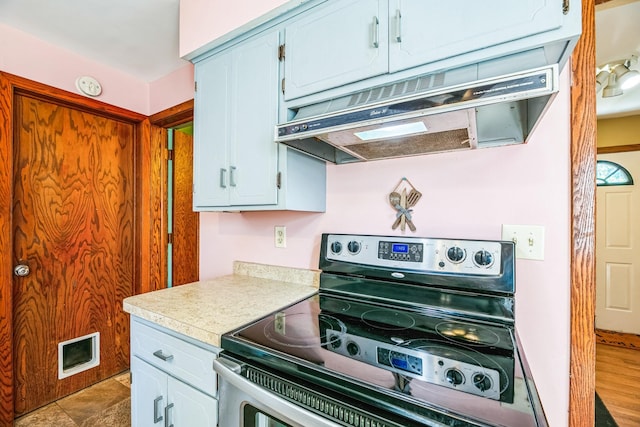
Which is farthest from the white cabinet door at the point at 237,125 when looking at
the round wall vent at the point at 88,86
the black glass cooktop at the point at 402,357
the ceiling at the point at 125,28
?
the round wall vent at the point at 88,86

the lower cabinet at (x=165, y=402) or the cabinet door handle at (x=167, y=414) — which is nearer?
the lower cabinet at (x=165, y=402)

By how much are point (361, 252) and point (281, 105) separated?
73 centimetres

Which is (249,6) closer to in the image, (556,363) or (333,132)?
(333,132)

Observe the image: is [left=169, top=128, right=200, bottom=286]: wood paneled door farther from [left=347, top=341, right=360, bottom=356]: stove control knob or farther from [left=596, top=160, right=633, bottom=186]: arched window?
[left=596, top=160, right=633, bottom=186]: arched window

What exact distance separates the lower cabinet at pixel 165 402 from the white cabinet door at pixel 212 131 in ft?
2.59

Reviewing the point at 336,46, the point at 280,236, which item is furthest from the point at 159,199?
the point at 336,46

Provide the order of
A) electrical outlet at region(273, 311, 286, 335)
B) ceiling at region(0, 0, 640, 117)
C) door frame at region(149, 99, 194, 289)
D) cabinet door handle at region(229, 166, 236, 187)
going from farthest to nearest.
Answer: door frame at region(149, 99, 194, 289)
ceiling at region(0, 0, 640, 117)
cabinet door handle at region(229, 166, 236, 187)
electrical outlet at region(273, 311, 286, 335)

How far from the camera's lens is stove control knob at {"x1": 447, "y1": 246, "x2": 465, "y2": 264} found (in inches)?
42.5

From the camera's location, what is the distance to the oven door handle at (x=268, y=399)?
670 mm

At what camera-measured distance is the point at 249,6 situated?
1.31 m

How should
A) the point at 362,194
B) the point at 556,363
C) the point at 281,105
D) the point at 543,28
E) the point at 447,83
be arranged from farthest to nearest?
the point at 362,194 → the point at 281,105 → the point at 556,363 → the point at 447,83 → the point at 543,28

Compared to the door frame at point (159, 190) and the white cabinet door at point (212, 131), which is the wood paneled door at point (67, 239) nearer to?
the door frame at point (159, 190)

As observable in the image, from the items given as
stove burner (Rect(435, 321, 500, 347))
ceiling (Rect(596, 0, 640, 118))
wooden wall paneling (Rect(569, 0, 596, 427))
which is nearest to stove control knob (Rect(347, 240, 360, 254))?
stove burner (Rect(435, 321, 500, 347))

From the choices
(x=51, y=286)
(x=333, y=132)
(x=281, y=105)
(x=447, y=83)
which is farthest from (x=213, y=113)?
(x=51, y=286)
